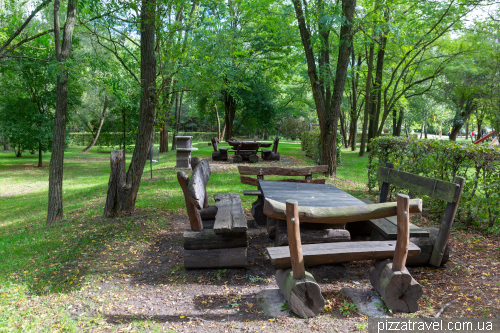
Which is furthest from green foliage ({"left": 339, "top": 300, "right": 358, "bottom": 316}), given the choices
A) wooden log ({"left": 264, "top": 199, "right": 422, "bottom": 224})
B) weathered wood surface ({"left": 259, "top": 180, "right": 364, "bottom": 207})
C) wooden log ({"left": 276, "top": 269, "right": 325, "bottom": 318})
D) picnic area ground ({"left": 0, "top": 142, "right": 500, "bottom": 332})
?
weathered wood surface ({"left": 259, "top": 180, "right": 364, "bottom": 207})

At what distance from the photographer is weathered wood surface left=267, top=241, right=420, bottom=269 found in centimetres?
317

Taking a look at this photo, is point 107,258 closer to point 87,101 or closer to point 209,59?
point 209,59

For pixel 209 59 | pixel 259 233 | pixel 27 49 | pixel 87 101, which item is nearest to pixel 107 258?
pixel 259 233

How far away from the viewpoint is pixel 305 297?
3016 mm

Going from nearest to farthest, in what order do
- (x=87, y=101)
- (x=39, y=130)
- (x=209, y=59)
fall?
(x=209, y=59)
(x=39, y=130)
(x=87, y=101)

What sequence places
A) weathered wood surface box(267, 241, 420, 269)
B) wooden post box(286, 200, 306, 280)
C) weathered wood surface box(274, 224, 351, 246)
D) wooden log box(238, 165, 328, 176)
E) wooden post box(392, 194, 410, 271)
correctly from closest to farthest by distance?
wooden post box(286, 200, 306, 280), wooden post box(392, 194, 410, 271), weathered wood surface box(267, 241, 420, 269), weathered wood surface box(274, 224, 351, 246), wooden log box(238, 165, 328, 176)

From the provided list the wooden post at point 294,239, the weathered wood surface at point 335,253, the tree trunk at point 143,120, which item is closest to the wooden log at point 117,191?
the tree trunk at point 143,120

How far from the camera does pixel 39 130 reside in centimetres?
1798

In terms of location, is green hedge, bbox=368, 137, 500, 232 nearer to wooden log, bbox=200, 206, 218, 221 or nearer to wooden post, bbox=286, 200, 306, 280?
wooden post, bbox=286, 200, 306, 280

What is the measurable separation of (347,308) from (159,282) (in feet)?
6.90

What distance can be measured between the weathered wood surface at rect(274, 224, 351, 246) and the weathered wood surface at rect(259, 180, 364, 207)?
0.35 meters

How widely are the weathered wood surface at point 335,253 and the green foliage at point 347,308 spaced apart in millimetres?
419

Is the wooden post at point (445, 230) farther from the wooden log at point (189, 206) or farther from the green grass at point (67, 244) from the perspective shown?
the green grass at point (67, 244)

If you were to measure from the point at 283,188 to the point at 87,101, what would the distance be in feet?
90.8
